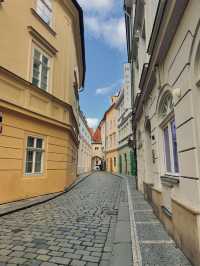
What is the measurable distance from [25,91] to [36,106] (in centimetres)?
81

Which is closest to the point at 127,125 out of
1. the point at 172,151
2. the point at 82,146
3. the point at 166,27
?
the point at 82,146

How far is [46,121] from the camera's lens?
897 centimetres

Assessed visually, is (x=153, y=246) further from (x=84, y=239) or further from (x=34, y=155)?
(x=34, y=155)

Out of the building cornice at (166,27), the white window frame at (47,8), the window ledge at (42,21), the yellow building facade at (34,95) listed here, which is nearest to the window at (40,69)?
the yellow building facade at (34,95)

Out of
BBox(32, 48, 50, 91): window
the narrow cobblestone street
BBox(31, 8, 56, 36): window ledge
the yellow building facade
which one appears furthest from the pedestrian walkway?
BBox(31, 8, 56, 36): window ledge

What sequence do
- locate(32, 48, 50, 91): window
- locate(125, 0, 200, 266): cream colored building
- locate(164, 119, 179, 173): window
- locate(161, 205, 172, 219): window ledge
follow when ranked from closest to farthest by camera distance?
locate(125, 0, 200, 266): cream colored building, locate(161, 205, 172, 219): window ledge, locate(164, 119, 179, 173): window, locate(32, 48, 50, 91): window

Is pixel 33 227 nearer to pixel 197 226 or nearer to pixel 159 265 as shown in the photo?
pixel 159 265

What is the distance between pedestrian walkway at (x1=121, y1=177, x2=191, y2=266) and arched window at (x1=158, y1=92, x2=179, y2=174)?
137 cm

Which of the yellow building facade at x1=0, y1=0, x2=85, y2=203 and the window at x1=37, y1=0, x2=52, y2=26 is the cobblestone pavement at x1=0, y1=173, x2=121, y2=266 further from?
the window at x1=37, y1=0, x2=52, y2=26

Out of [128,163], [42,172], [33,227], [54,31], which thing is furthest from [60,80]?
[128,163]

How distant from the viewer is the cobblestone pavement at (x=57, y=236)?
3.27 m

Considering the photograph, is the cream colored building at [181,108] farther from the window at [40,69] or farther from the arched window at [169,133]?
the window at [40,69]

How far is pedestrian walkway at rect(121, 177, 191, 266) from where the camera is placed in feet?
10.2

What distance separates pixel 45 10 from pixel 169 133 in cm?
892
